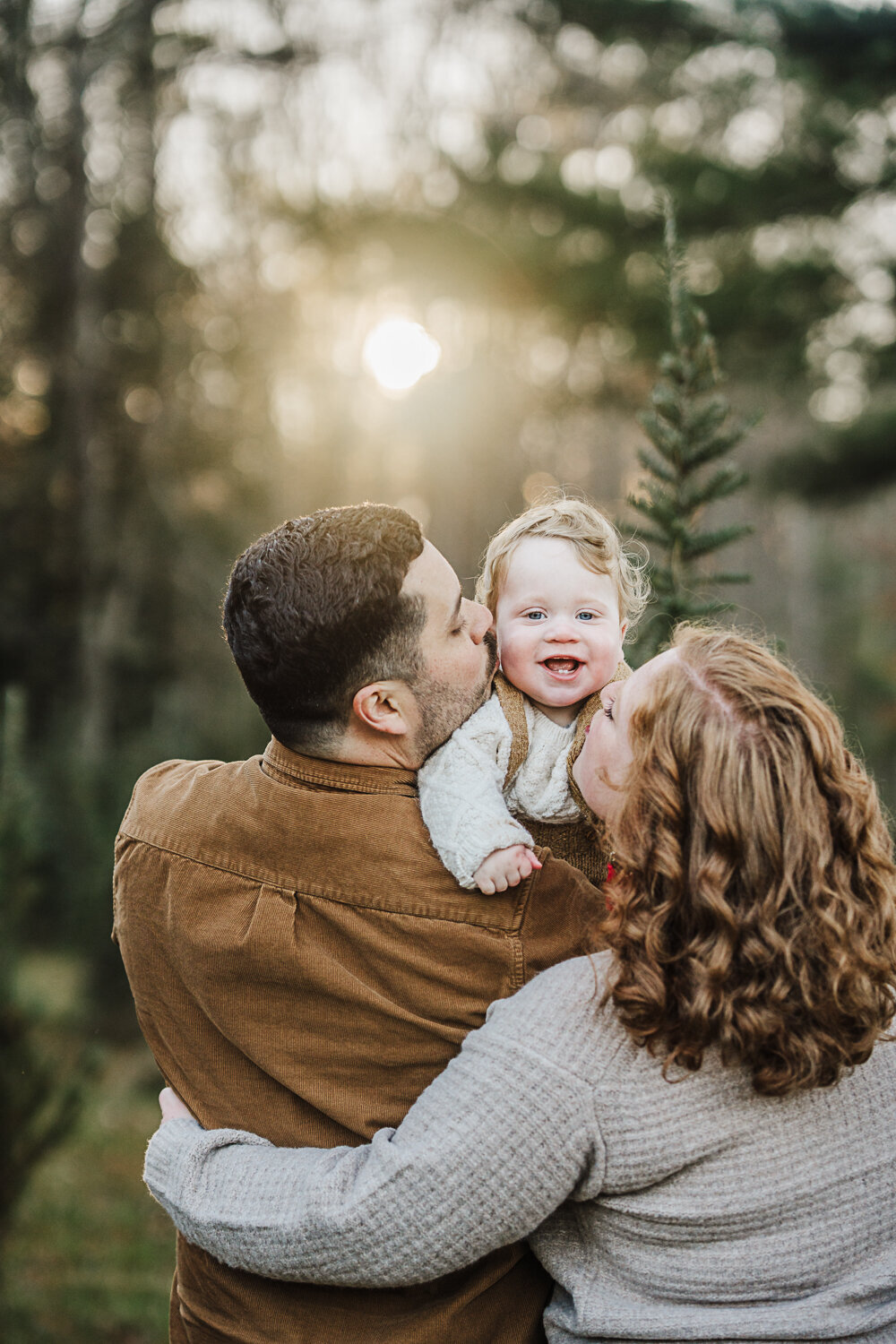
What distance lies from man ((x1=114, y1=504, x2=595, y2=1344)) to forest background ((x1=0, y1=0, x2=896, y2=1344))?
2.29 m

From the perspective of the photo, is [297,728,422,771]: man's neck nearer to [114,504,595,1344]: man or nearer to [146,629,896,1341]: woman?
[114,504,595,1344]: man

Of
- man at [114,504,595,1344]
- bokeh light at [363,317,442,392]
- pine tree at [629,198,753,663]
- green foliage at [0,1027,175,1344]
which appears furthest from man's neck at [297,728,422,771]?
bokeh light at [363,317,442,392]

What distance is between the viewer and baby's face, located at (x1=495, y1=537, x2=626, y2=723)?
1861mm

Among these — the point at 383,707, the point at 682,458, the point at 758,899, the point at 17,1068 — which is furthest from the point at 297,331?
the point at 758,899

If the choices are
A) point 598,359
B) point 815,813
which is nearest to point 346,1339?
point 815,813

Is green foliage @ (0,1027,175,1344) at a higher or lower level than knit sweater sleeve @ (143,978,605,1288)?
lower

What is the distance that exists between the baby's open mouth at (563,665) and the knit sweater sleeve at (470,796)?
0.12 meters

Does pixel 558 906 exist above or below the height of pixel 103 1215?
above

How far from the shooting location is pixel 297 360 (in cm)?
1134

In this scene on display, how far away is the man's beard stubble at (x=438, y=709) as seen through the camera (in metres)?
1.70

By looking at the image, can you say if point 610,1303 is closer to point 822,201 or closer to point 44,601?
point 822,201

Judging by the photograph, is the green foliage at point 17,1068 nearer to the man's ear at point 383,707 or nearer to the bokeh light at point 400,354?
the man's ear at point 383,707

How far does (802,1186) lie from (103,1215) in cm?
496

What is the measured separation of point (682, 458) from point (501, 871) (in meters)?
1.04
